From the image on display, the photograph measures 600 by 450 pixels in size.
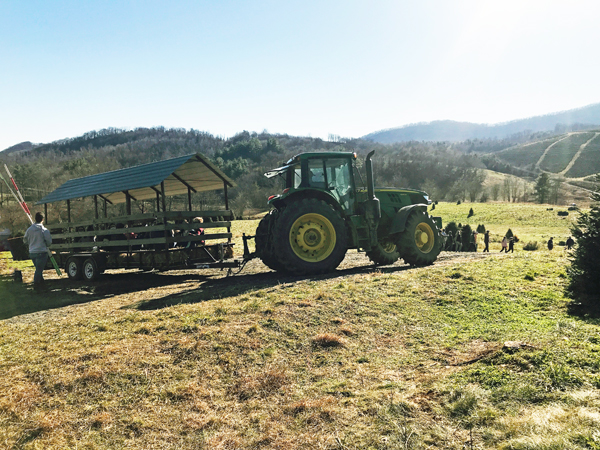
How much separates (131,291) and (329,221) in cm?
573

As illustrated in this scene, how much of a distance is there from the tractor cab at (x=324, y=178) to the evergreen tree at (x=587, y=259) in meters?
5.66

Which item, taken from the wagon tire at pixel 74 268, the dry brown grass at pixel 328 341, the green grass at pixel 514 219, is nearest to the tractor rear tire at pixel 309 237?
the dry brown grass at pixel 328 341

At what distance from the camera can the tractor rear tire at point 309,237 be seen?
34.8 feet

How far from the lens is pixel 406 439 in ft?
11.4

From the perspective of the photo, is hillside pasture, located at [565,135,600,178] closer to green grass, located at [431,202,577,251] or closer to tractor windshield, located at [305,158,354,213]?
green grass, located at [431,202,577,251]

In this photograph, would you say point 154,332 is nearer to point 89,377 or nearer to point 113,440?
point 89,377

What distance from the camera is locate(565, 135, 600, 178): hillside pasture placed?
6544 inches

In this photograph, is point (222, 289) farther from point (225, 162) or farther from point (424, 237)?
point (225, 162)

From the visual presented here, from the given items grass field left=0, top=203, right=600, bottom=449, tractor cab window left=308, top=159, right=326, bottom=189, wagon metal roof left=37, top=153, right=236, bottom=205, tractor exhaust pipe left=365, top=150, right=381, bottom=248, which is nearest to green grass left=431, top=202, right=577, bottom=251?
tractor exhaust pipe left=365, top=150, right=381, bottom=248

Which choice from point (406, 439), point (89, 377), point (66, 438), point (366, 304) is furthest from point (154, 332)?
point (406, 439)

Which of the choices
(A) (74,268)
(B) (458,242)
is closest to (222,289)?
(A) (74,268)

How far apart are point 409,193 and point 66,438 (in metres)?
11.5

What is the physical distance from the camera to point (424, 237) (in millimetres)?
11984

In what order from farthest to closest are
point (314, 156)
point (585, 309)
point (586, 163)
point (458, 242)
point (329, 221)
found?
point (586, 163) → point (458, 242) → point (314, 156) → point (329, 221) → point (585, 309)
